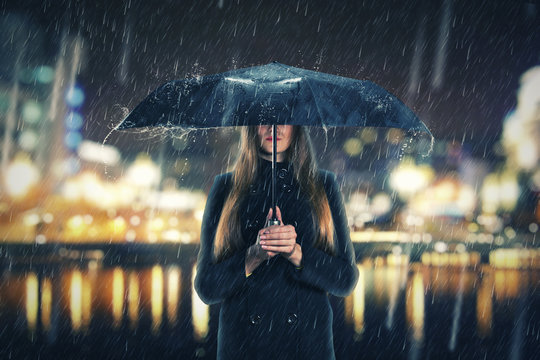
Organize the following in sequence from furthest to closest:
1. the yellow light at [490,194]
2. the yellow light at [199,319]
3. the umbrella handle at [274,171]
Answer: the yellow light at [490,194] → the yellow light at [199,319] → the umbrella handle at [274,171]

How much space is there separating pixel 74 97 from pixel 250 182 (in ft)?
249

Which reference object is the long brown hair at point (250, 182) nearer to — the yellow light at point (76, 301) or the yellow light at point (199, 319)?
the yellow light at point (199, 319)

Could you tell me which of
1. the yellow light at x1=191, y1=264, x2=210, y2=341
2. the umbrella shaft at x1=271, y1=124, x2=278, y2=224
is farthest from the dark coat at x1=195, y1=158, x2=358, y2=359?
the yellow light at x1=191, y1=264, x2=210, y2=341

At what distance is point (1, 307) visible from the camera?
13.7 meters

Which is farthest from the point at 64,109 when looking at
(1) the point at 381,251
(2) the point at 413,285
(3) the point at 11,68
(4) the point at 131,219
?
(2) the point at 413,285

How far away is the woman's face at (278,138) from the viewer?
3.15m

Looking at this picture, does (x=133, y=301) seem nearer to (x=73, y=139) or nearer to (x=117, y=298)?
(x=117, y=298)

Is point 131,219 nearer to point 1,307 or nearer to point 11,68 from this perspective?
point 11,68

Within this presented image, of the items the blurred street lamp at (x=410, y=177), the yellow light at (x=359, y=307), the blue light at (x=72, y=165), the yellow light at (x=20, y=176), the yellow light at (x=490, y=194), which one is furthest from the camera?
the yellow light at (x=490, y=194)

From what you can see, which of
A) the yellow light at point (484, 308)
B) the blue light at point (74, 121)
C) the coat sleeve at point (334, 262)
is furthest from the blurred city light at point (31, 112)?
the coat sleeve at point (334, 262)

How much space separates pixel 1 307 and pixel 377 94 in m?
12.9

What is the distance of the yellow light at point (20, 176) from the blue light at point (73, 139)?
897 centimetres

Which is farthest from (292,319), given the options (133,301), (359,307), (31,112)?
(31,112)

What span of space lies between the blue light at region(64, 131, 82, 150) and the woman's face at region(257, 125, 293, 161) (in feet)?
227
